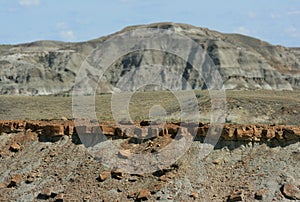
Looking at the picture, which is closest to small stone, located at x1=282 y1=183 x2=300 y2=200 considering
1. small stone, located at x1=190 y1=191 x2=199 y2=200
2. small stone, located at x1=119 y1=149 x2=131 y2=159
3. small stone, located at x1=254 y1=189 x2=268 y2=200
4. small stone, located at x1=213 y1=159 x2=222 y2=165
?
small stone, located at x1=254 y1=189 x2=268 y2=200

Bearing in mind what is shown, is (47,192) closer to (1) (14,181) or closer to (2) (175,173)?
(1) (14,181)

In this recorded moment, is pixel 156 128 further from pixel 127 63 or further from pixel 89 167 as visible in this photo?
pixel 127 63

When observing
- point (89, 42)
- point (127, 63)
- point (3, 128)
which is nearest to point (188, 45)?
point (127, 63)

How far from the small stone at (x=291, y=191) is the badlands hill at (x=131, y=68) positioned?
7826 centimetres

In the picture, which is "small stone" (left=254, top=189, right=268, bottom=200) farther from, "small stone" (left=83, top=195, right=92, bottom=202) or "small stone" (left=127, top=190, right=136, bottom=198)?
"small stone" (left=83, top=195, right=92, bottom=202)

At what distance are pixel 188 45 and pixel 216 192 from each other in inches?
3729

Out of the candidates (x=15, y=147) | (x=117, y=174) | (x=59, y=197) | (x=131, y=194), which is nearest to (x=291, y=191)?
(x=131, y=194)

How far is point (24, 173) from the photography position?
2625cm

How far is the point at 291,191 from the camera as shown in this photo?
22.0 m

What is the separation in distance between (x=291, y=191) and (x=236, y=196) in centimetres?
202

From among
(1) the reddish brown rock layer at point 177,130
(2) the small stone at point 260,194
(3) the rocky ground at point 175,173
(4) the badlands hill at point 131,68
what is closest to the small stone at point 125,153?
(3) the rocky ground at point 175,173

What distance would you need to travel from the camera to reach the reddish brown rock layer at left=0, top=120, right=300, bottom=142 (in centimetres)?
2455

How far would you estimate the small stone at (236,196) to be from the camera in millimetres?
21922

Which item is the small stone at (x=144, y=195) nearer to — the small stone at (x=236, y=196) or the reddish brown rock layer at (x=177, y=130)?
the small stone at (x=236, y=196)
